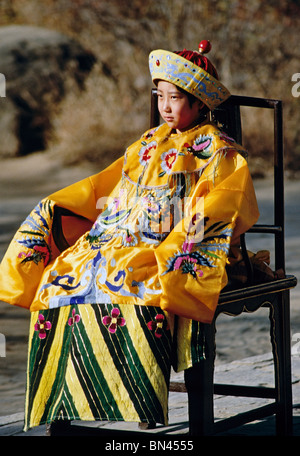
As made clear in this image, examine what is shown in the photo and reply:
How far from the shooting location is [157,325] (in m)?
2.28

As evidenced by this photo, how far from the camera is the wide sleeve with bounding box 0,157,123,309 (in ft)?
8.20

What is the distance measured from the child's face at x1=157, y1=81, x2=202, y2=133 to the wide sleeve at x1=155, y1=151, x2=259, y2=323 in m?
0.22

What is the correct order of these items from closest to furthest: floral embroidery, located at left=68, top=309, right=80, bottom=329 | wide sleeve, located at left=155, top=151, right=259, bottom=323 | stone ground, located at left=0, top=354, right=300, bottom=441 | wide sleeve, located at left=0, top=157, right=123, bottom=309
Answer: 1. wide sleeve, located at left=155, top=151, right=259, bottom=323
2. floral embroidery, located at left=68, top=309, right=80, bottom=329
3. wide sleeve, located at left=0, top=157, right=123, bottom=309
4. stone ground, located at left=0, top=354, right=300, bottom=441

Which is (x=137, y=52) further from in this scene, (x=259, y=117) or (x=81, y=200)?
(x=81, y=200)

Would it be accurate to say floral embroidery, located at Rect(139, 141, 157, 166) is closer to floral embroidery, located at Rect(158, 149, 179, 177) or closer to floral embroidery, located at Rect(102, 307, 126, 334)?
floral embroidery, located at Rect(158, 149, 179, 177)

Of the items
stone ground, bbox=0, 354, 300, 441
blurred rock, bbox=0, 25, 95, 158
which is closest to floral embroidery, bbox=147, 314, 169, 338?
stone ground, bbox=0, 354, 300, 441

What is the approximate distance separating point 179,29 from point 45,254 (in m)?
8.04

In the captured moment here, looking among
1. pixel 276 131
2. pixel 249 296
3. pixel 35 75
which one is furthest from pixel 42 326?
pixel 35 75

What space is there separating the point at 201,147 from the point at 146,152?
0.67ft

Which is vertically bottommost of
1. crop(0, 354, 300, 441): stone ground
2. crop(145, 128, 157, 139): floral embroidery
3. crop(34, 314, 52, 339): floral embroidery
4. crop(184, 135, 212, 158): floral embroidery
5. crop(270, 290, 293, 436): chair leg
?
crop(0, 354, 300, 441): stone ground

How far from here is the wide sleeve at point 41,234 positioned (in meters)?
2.50

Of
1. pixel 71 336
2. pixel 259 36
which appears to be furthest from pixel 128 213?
pixel 259 36

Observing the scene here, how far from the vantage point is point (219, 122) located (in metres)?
2.81

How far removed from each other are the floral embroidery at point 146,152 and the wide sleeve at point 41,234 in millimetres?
139
